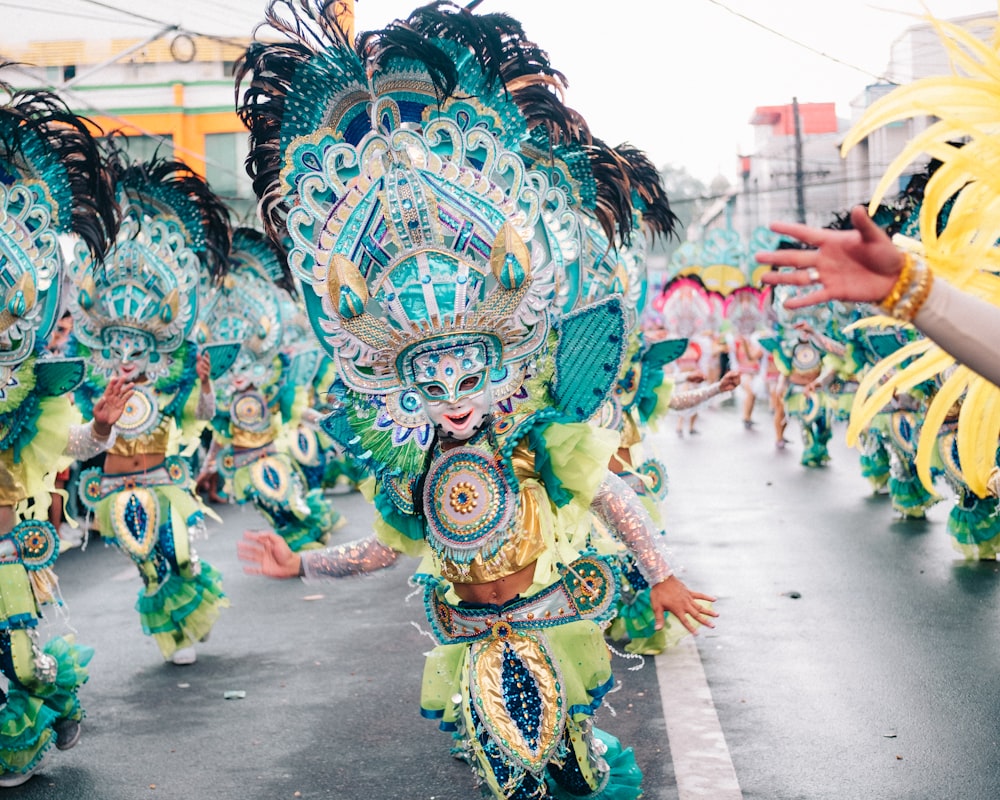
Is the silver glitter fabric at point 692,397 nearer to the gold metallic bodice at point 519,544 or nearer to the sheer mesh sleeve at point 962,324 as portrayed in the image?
the gold metallic bodice at point 519,544

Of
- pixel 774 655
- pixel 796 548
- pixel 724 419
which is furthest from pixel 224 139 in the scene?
pixel 774 655

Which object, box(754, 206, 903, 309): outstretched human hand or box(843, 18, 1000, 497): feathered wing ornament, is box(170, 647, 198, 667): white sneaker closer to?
box(843, 18, 1000, 497): feathered wing ornament

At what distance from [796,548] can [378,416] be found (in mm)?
6465

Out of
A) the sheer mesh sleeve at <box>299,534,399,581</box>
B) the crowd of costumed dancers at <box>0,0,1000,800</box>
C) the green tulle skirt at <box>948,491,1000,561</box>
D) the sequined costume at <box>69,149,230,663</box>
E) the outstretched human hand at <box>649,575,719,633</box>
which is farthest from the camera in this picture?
the green tulle skirt at <box>948,491,1000,561</box>

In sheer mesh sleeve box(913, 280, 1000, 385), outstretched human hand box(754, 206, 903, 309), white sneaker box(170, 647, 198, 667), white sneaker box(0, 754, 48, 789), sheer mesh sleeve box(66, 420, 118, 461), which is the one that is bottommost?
white sneaker box(170, 647, 198, 667)

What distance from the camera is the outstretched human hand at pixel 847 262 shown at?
2439mm

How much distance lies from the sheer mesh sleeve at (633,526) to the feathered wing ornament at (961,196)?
3.13 ft

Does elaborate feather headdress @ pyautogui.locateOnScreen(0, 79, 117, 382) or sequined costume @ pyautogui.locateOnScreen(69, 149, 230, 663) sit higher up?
elaborate feather headdress @ pyautogui.locateOnScreen(0, 79, 117, 382)

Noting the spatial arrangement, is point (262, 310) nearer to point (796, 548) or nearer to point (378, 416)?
point (796, 548)

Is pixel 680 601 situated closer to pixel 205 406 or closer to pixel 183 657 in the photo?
pixel 183 657

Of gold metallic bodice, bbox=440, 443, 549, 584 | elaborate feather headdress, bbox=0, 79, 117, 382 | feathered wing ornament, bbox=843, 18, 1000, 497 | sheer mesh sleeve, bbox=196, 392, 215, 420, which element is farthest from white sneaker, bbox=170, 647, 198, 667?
feathered wing ornament, bbox=843, 18, 1000, 497

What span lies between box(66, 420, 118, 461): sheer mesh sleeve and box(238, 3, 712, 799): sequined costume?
169cm

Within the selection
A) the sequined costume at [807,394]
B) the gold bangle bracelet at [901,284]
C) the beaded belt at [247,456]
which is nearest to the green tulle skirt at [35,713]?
the gold bangle bracelet at [901,284]

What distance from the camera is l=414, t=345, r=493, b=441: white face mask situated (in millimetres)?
3795
